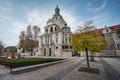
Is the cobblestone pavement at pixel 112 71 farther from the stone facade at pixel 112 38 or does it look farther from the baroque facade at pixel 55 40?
the stone facade at pixel 112 38

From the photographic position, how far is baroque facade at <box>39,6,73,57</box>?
42.7 metres

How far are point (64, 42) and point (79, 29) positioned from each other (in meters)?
35.7

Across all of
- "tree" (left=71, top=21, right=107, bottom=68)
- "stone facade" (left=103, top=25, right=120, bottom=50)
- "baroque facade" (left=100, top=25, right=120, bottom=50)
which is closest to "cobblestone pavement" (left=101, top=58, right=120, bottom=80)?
"tree" (left=71, top=21, right=107, bottom=68)

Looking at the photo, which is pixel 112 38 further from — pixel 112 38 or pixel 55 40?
pixel 55 40

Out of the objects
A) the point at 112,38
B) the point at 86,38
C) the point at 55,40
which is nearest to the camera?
A: the point at 86,38

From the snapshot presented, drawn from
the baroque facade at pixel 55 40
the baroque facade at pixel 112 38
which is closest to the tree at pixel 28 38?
the baroque facade at pixel 55 40

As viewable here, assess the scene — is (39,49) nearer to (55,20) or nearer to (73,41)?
(55,20)

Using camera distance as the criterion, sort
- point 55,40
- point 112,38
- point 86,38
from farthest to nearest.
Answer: point 55,40 → point 112,38 → point 86,38

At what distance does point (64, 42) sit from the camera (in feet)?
150

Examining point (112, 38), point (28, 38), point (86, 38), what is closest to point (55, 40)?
point (28, 38)

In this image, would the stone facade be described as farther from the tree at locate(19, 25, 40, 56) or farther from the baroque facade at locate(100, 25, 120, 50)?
the tree at locate(19, 25, 40, 56)

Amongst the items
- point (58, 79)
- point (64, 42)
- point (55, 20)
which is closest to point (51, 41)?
point (64, 42)

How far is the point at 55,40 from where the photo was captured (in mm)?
47219

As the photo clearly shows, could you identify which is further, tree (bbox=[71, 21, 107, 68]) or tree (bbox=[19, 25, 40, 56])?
tree (bbox=[19, 25, 40, 56])
